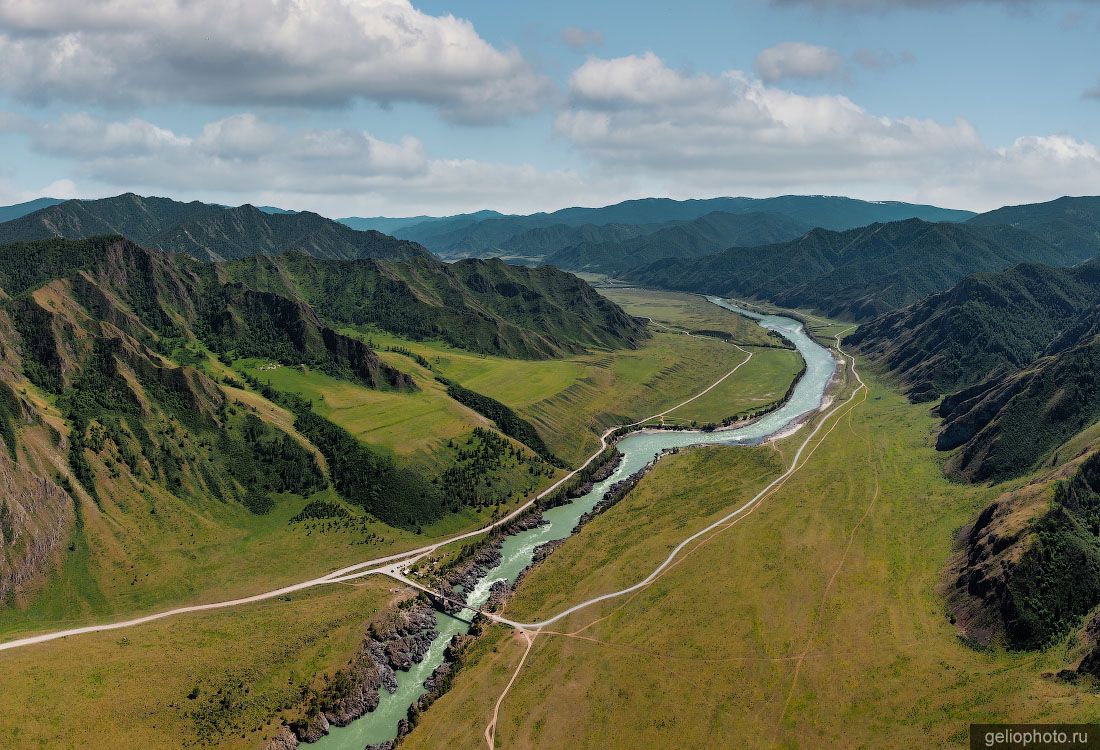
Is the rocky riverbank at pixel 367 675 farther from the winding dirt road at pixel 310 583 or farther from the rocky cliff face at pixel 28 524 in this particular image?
the rocky cliff face at pixel 28 524

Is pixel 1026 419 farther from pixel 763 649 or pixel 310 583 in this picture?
pixel 310 583

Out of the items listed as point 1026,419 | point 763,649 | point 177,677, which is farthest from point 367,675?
point 1026,419

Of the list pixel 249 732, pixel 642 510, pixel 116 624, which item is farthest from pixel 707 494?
pixel 116 624

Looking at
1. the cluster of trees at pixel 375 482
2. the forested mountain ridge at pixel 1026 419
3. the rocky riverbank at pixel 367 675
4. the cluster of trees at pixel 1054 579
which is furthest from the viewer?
the cluster of trees at pixel 375 482

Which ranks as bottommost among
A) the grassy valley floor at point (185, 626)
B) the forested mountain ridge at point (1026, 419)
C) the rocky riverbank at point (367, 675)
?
the rocky riverbank at point (367, 675)

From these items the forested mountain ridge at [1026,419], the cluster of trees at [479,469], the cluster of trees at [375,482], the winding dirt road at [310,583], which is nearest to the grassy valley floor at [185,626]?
the winding dirt road at [310,583]

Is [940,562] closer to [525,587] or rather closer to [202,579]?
[525,587]
